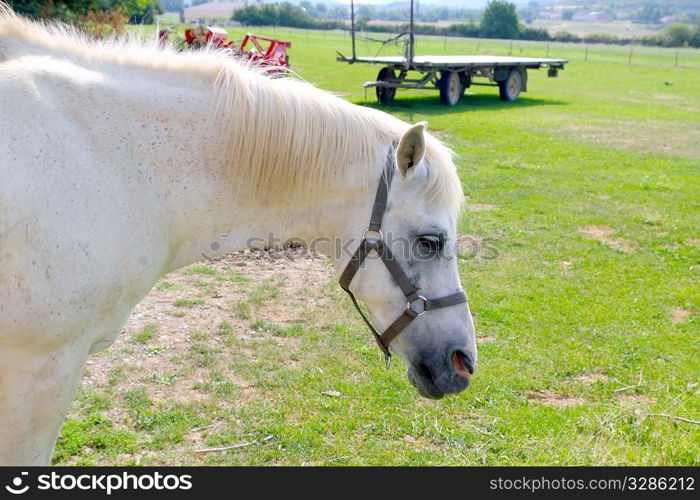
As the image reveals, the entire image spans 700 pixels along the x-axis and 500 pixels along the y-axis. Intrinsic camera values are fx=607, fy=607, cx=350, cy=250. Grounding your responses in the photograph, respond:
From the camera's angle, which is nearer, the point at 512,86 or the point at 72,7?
the point at 72,7

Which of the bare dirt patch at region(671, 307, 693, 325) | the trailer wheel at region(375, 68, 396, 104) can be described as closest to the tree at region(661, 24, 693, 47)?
the trailer wheel at region(375, 68, 396, 104)

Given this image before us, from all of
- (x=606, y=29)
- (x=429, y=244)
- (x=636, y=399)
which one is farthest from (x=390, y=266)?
(x=606, y=29)

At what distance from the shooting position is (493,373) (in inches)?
172

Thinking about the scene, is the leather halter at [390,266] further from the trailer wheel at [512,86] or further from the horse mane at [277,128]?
the trailer wheel at [512,86]

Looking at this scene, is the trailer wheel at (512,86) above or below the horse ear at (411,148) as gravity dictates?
below

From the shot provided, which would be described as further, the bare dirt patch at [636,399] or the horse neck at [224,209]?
the bare dirt patch at [636,399]

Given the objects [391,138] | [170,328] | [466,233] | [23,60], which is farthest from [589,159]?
[23,60]

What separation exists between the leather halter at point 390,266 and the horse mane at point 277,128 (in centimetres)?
6

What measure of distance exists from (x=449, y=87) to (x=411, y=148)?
1676cm

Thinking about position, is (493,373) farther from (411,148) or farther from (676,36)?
(676,36)

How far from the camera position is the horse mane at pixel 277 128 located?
231 centimetres

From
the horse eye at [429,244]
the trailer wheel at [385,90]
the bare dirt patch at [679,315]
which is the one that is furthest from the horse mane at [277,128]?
the trailer wheel at [385,90]

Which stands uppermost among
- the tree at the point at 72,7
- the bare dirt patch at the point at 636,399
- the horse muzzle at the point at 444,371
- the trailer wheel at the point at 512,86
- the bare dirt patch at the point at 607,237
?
the tree at the point at 72,7

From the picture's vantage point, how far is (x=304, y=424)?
364 cm
